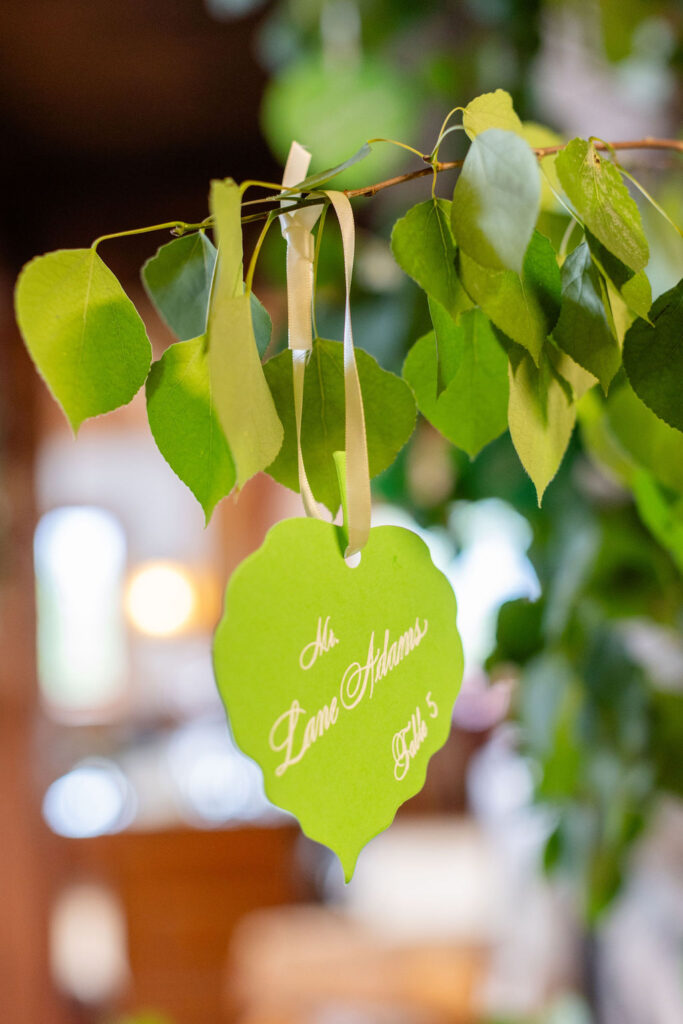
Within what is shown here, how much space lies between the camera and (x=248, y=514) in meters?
4.77

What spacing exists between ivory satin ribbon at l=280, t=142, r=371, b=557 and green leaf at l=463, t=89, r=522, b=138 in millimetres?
48

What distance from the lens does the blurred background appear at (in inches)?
30.0

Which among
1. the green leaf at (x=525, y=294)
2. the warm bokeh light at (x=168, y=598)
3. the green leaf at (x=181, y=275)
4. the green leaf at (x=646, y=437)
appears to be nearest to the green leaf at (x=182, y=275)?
the green leaf at (x=181, y=275)

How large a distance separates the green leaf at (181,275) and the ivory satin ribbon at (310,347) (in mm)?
41

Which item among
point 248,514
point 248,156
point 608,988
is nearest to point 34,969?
point 608,988

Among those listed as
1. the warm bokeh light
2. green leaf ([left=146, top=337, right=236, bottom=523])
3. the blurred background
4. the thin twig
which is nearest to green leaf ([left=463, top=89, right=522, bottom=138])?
the thin twig

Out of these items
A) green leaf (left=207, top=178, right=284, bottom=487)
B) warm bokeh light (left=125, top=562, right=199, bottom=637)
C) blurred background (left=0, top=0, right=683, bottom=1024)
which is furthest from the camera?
warm bokeh light (left=125, top=562, right=199, bottom=637)

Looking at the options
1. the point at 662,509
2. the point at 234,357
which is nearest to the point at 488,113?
the point at 234,357

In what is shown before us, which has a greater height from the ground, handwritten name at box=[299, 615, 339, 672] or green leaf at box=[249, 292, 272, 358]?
green leaf at box=[249, 292, 272, 358]

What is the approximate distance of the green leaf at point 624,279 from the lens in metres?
0.31

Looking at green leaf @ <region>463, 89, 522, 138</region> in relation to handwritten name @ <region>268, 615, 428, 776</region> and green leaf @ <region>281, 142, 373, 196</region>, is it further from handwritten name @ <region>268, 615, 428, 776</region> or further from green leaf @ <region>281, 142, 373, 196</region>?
handwritten name @ <region>268, 615, 428, 776</region>

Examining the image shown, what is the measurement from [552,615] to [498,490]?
15 cm

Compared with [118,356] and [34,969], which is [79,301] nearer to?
[118,356]

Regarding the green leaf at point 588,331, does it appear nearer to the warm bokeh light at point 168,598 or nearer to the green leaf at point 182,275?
the green leaf at point 182,275
